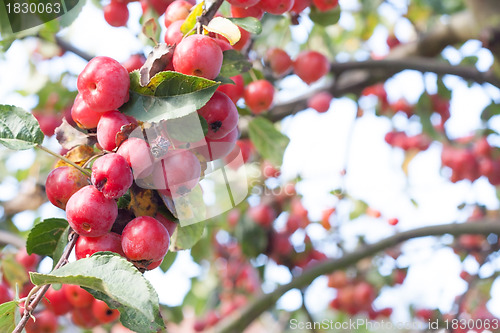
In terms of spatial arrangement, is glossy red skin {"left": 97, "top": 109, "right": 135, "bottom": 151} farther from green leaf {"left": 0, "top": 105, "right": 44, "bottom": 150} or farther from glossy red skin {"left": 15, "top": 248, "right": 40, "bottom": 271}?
glossy red skin {"left": 15, "top": 248, "right": 40, "bottom": 271}

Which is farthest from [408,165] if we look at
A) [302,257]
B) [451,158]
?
[302,257]

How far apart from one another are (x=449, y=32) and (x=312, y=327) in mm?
1315

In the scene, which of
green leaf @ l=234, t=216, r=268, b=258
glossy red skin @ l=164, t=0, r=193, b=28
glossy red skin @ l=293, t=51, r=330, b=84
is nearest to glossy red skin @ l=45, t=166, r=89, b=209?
glossy red skin @ l=164, t=0, r=193, b=28

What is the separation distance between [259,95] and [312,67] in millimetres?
322

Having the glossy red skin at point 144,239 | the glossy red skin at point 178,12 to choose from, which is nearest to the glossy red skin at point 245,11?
the glossy red skin at point 178,12

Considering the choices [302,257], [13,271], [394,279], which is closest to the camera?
[13,271]

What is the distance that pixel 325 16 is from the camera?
4.56ft

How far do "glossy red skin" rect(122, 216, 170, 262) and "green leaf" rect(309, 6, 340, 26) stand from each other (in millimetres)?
899

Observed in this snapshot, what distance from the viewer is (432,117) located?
2.56 meters

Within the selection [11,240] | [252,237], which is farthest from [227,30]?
[252,237]

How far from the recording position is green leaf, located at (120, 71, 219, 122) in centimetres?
69

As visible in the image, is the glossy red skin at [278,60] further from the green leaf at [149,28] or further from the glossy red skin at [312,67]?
the green leaf at [149,28]

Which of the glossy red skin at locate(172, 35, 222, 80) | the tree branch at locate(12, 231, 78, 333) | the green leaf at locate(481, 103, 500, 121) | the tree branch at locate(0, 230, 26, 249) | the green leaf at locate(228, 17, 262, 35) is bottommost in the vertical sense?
the green leaf at locate(481, 103, 500, 121)

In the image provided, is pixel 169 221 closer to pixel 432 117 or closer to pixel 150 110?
pixel 150 110
